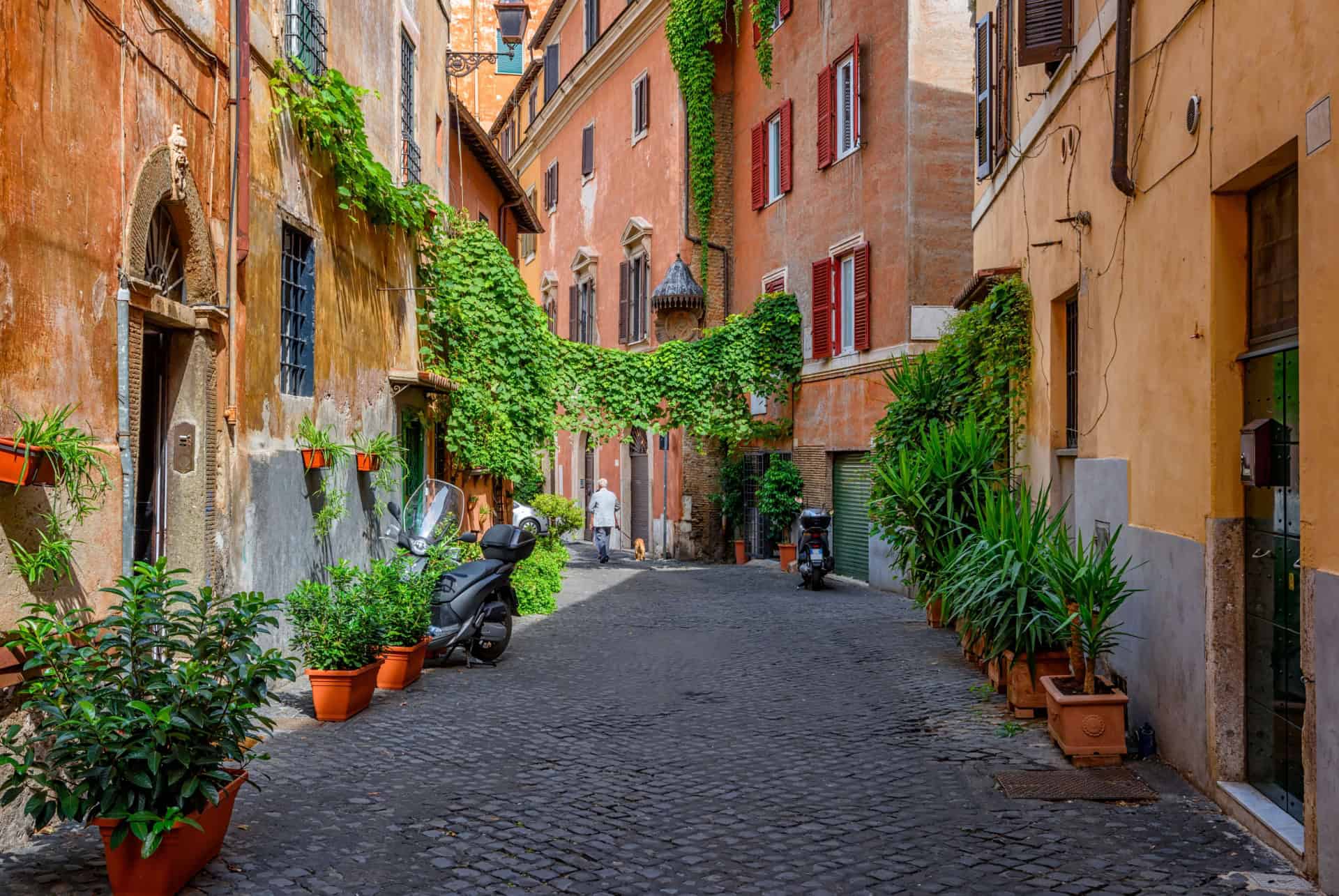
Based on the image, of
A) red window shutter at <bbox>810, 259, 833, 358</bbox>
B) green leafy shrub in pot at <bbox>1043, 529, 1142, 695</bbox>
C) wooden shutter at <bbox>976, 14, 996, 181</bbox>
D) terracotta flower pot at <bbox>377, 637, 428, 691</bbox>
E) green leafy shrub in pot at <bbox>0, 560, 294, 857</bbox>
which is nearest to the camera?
green leafy shrub in pot at <bbox>0, 560, 294, 857</bbox>

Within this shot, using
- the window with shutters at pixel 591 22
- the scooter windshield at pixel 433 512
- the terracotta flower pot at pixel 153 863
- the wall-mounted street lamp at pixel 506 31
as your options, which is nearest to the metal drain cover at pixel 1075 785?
the terracotta flower pot at pixel 153 863

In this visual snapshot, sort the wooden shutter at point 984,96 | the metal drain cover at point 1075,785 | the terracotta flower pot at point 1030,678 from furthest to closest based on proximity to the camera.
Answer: the wooden shutter at point 984,96 → the terracotta flower pot at point 1030,678 → the metal drain cover at point 1075,785

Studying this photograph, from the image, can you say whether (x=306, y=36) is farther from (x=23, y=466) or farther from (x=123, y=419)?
(x=23, y=466)

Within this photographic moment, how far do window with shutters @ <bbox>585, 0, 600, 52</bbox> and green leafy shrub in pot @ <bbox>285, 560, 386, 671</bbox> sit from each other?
22.8 m

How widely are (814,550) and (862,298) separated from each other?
4.03 meters

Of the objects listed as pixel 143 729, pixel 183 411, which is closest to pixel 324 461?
pixel 183 411

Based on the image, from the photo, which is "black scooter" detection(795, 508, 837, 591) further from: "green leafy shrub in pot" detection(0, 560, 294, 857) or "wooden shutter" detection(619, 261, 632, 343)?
"green leafy shrub in pot" detection(0, 560, 294, 857)

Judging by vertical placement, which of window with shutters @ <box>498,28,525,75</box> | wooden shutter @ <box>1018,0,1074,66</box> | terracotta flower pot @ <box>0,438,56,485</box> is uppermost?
window with shutters @ <box>498,28,525,75</box>

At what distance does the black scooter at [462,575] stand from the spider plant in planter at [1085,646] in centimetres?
487

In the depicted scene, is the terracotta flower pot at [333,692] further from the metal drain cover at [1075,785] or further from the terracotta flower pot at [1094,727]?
the terracotta flower pot at [1094,727]

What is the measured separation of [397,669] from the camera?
8.73 m

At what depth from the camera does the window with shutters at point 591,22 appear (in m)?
28.3

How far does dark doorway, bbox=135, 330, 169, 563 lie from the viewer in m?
7.28

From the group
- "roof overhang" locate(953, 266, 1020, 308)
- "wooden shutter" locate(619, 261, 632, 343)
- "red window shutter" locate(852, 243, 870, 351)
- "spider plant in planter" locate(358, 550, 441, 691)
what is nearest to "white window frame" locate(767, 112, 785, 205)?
"red window shutter" locate(852, 243, 870, 351)
